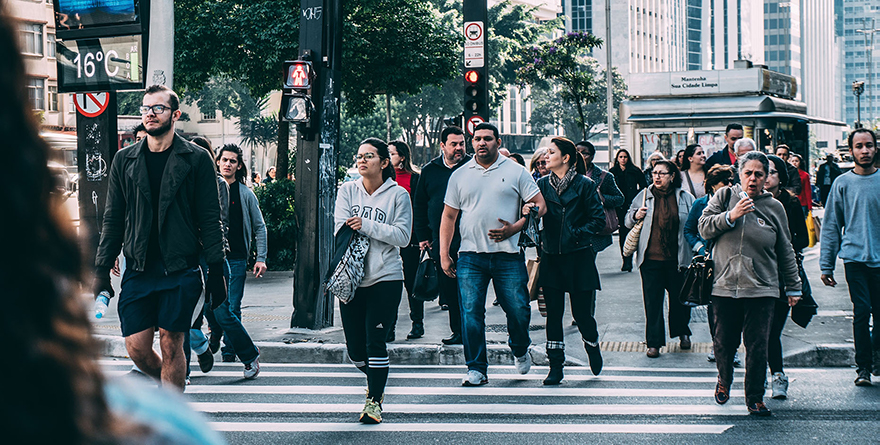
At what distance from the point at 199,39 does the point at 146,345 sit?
20.0m

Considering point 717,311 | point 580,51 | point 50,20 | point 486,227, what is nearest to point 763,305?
point 717,311

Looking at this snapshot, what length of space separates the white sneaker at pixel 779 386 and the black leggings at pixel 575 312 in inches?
54.5

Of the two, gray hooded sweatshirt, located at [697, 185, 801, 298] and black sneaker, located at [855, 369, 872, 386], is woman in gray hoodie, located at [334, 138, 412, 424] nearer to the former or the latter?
gray hooded sweatshirt, located at [697, 185, 801, 298]

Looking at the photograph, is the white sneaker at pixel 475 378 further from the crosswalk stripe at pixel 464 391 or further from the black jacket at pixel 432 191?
the black jacket at pixel 432 191

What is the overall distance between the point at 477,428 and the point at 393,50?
66.2 ft

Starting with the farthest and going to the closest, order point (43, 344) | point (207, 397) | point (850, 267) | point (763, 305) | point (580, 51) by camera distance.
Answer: point (580, 51)
point (850, 267)
point (207, 397)
point (763, 305)
point (43, 344)

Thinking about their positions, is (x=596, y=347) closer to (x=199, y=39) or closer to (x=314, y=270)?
(x=314, y=270)

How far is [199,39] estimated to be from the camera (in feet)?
79.2

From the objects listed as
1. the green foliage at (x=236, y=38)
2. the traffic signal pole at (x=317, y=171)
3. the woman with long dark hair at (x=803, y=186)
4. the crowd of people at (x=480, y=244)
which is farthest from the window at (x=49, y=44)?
the crowd of people at (x=480, y=244)

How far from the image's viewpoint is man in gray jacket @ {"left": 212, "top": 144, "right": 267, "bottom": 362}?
828cm

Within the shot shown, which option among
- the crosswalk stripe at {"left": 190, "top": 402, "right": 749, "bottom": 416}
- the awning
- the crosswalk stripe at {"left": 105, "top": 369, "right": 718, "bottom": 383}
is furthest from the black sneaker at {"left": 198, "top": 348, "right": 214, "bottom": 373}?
the awning

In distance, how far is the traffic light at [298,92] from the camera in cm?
939

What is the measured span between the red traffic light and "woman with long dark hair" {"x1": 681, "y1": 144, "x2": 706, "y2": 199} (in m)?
3.92

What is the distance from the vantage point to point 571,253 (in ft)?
25.4
